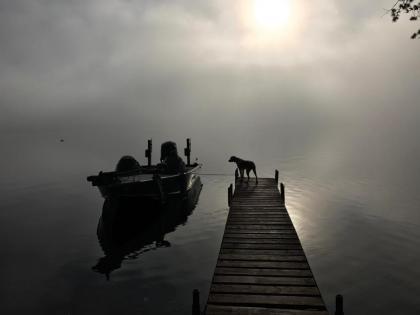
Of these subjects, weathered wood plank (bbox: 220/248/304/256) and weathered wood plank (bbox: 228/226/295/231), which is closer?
weathered wood plank (bbox: 220/248/304/256)

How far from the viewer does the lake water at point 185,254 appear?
1327 centimetres

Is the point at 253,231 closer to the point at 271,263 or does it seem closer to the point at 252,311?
the point at 271,263

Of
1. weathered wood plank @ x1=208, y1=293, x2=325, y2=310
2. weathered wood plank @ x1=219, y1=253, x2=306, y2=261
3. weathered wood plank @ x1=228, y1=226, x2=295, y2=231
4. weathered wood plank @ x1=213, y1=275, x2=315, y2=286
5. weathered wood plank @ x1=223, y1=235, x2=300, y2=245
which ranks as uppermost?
weathered wood plank @ x1=228, y1=226, x2=295, y2=231

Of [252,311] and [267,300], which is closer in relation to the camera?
[252,311]

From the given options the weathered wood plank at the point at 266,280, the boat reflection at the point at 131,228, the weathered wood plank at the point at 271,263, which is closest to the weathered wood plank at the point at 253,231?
the weathered wood plank at the point at 271,263

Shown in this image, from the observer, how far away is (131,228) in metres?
23.0

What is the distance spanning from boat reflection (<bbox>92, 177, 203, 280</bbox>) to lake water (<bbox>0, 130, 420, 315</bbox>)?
0.47m

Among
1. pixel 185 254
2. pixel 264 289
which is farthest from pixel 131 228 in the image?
pixel 264 289

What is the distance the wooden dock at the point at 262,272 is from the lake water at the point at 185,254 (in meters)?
2.87

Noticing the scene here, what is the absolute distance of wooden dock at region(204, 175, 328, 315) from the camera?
8492mm

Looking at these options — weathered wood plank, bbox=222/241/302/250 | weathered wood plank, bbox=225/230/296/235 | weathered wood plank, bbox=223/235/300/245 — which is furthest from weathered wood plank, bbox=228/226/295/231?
weathered wood plank, bbox=222/241/302/250

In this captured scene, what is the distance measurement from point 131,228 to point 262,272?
1452 centimetres

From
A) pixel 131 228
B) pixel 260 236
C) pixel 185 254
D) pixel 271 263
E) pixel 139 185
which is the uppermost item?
pixel 139 185

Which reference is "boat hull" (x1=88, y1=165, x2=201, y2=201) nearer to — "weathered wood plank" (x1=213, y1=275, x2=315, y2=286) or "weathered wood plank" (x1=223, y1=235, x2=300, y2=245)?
"weathered wood plank" (x1=223, y1=235, x2=300, y2=245)
